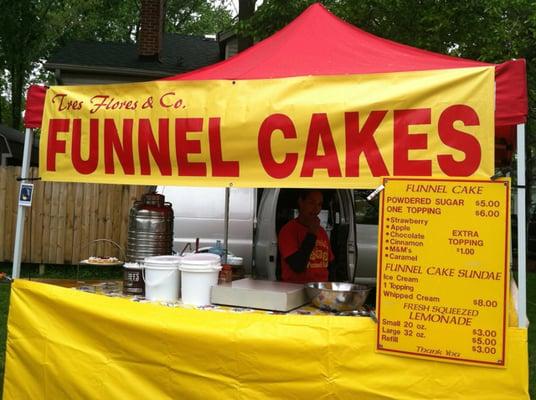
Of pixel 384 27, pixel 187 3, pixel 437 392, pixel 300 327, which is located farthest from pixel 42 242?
pixel 187 3

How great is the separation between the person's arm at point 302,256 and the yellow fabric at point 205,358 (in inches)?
40.3

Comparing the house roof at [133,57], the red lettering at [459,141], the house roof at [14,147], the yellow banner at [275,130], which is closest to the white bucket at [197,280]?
the yellow banner at [275,130]

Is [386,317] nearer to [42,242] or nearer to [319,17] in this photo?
[319,17]

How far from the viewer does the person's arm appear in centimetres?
415

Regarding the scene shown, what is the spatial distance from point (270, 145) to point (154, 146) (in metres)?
0.79

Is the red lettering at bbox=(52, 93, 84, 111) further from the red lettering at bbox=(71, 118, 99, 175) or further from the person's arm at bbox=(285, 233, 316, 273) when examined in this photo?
the person's arm at bbox=(285, 233, 316, 273)

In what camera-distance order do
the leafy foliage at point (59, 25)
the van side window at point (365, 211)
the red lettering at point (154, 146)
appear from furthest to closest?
1. the leafy foliage at point (59, 25)
2. the van side window at point (365, 211)
3. the red lettering at point (154, 146)

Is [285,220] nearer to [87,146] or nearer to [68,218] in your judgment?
[87,146]

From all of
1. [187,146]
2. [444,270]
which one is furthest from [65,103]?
[444,270]

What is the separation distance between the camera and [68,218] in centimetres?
980

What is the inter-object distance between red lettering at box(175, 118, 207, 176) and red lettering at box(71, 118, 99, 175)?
61cm

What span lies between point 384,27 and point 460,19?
1.17 m

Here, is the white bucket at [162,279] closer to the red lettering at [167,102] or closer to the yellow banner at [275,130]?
the yellow banner at [275,130]

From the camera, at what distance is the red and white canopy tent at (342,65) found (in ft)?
9.21
